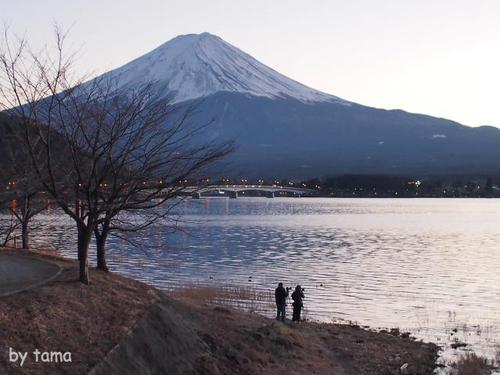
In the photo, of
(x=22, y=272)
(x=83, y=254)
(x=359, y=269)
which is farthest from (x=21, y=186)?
(x=359, y=269)

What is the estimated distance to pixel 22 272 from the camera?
14.8m

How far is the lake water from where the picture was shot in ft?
84.0

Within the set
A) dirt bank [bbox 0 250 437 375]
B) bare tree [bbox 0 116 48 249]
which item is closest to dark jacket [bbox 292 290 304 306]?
dirt bank [bbox 0 250 437 375]

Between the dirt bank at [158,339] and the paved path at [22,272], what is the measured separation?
0.30 meters

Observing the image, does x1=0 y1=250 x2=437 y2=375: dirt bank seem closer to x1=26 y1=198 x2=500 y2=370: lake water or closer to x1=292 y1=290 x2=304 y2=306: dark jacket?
x1=292 y1=290 x2=304 y2=306: dark jacket

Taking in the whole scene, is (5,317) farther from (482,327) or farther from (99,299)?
(482,327)

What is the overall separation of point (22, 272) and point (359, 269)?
29.7 meters

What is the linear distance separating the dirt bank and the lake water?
2.95 m

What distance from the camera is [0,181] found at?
2178 centimetres

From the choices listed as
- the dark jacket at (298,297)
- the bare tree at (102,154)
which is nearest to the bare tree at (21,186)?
the bare tree at (102,154)

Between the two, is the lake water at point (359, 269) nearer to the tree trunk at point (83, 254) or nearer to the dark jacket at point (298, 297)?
the dark jacket at point (298, 297)

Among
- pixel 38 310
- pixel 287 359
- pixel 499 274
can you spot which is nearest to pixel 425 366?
pixel 287 359

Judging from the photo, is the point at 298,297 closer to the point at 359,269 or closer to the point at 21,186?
the point at 21,186

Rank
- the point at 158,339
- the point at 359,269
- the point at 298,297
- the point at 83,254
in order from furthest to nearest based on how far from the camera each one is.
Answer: the point at 359,269, the point at 298,297, the point at 83,254, the point at 158,339
